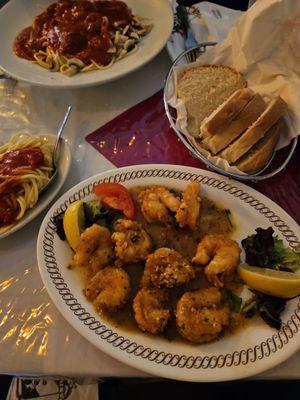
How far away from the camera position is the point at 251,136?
2324mm

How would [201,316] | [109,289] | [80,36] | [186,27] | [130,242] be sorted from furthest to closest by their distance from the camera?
1. [186,27]
2. [80,36]
3. [130,242]
4. [109,289]
5. [201,316]

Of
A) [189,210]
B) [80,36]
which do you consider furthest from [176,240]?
[80,36]

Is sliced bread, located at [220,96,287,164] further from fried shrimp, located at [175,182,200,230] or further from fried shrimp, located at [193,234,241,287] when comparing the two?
fried shrimp, located at [193,234,241,287]

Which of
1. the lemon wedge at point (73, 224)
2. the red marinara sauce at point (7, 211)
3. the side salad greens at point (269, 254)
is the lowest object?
the side salad greens at point (269, 254)

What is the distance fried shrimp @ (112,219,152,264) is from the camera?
197cm

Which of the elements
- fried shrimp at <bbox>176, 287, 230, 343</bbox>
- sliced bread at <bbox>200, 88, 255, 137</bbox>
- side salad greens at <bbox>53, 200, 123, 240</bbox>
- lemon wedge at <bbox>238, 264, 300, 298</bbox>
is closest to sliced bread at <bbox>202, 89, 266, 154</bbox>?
sliced bread at <bbox>200, 88, 255, 137</bbox>

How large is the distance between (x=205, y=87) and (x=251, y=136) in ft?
1.95

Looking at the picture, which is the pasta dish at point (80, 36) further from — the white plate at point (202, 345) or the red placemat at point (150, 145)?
the white plate at point (202, 345)

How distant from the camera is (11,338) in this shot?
191 centimetres

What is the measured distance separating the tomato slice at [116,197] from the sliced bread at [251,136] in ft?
2.03

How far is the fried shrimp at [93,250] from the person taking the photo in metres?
1.97

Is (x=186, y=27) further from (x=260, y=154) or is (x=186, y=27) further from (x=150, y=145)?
(x=260, y=154)

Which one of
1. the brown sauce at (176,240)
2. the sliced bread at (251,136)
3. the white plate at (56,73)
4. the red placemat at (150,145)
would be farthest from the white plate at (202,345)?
the white plate at (56,73)

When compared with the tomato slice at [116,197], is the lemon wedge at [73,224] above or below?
above
